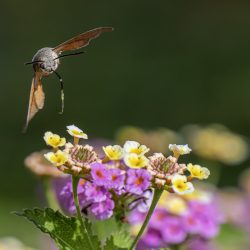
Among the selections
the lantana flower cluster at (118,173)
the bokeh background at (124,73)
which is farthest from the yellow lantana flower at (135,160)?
the bokeh background at (124,73)

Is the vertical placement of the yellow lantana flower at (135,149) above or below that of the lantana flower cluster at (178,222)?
below

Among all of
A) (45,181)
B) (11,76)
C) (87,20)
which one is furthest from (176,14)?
(45,181)

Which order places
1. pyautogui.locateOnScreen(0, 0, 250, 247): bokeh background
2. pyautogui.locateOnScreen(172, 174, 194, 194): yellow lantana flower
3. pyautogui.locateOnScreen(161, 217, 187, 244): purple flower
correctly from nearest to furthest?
pyautogui.locateOnScreen(172, 174, 194, 194): yellow lantana flower, pyautogui.locateOnScreen(161, 217, 187, 244): purple flower, pyautogui.locateOnScreen(0, 0, 250, 247): bokeh background

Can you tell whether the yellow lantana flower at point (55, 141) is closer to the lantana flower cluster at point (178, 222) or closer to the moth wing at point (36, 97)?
the moth wing at point (36, 97)

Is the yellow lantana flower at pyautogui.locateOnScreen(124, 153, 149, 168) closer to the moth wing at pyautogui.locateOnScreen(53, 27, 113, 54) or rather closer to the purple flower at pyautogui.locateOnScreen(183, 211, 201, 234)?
the moth wing at pyautogui.locateOnScreen(53, 27, 113, 54)

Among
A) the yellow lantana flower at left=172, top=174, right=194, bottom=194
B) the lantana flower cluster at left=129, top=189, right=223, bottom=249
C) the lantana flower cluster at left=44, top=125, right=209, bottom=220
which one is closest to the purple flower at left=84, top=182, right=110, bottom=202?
the lantana flower cluster at left=44, top=125, right=209, bottom=220

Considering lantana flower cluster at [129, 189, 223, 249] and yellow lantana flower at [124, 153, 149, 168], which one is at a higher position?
lantana flower cluster at [129, 189, 223, 249]
